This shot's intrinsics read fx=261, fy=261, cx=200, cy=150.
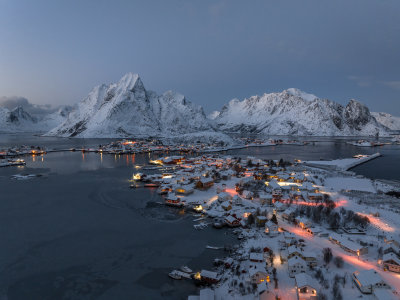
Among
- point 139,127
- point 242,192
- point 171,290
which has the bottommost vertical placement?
point 171,290

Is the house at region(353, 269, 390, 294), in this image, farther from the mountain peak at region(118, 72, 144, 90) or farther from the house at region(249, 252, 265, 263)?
the mountain peak at region(118, 72, 144, 90)

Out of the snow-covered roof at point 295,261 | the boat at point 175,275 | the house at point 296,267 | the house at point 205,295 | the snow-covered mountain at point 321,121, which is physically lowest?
the boat at point 175,275

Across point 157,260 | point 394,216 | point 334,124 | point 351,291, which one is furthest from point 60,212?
point 334,124

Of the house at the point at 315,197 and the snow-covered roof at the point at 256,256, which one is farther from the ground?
the house at the point at 315,197

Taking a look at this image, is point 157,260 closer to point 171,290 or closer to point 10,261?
point 171,290

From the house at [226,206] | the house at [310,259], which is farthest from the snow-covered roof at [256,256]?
the house at [226,206]

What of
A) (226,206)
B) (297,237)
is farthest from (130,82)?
(297,237)

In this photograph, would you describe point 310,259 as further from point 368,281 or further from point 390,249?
point 390,249

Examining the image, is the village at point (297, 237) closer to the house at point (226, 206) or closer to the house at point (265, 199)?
the house at point (265, 199)
